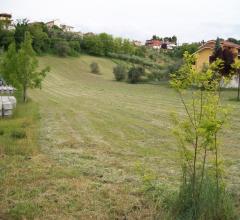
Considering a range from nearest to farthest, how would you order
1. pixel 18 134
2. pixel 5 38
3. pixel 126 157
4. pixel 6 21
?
pixel 126 157, pixel 18 134, pixel 5 38, pixel 6 21

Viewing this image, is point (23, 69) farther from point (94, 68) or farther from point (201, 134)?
point (94, 68)

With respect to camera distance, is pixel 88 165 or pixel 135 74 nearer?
pixel 88 165

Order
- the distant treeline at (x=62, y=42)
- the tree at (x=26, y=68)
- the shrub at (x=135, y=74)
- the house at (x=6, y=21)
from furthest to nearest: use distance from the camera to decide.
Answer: the house at (x=6, y=21) → the distant treeline at (x=62, y=42) → the shrub at (x=135, y=74) → the tree at (x=26, y=68)

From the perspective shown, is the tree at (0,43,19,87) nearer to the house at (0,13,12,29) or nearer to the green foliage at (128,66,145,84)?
the green foliage at (128,66,145,84)

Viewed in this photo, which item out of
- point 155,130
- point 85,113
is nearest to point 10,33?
point 85,113

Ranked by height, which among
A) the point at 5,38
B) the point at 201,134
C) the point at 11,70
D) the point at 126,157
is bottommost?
the point at 126,157

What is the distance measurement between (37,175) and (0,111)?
8081 millimetres

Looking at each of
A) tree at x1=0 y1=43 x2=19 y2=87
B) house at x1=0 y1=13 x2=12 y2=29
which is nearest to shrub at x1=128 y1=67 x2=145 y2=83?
tree at x1=0 y1=43 x2=19 y2=87

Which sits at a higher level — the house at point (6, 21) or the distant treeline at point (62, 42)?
the house at point (6, 21)

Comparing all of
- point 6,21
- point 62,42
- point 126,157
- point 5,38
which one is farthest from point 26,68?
point 6,21

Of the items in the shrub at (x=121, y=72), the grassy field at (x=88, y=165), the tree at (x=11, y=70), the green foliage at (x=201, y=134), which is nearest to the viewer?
the green foliage at (x=201, y=134)

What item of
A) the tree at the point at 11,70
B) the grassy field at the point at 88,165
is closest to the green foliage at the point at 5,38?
the tree at the point at 11,70

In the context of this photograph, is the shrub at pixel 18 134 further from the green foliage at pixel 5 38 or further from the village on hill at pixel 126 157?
the green foliage at pixel 5 38

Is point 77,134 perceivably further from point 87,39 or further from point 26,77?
point 87,39
